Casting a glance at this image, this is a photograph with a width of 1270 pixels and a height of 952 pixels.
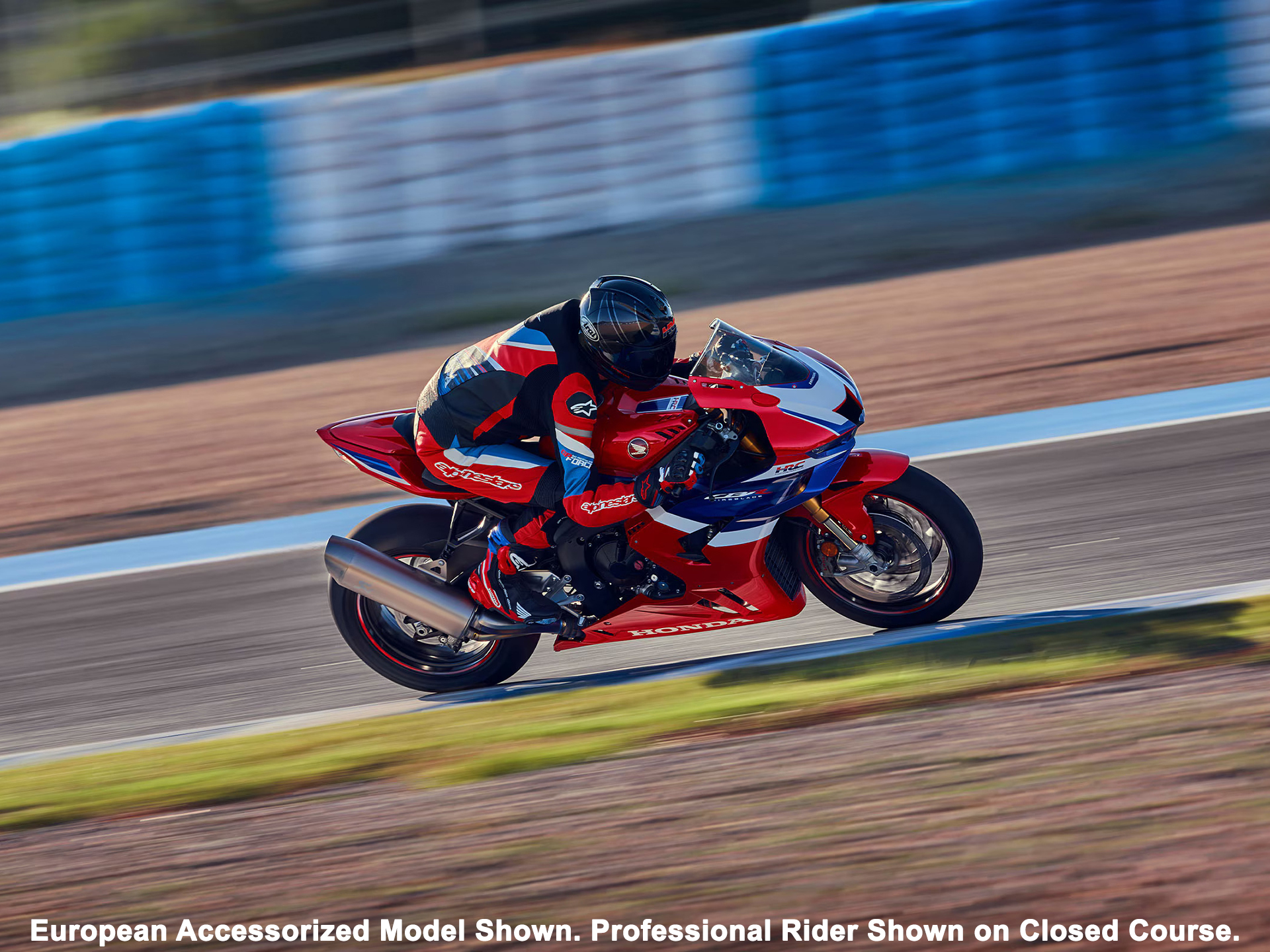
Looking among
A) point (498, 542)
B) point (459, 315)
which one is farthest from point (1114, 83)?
point (498, 542)

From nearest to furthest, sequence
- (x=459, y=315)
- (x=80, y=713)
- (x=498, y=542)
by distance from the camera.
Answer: (x=498, y=542) < (x=80, y=713) < (x=459, y=315)

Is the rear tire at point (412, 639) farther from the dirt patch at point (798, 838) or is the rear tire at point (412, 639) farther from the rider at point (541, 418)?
the dirt patch at point (798, 838)

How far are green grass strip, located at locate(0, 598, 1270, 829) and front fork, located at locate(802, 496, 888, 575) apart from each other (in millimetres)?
353

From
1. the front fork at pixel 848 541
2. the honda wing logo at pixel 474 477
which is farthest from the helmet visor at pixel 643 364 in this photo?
the front fork at pixel 848 541

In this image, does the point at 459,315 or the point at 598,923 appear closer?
the point at 598,923

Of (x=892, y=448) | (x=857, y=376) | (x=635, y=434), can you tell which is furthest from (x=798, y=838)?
(x=857, y=376)

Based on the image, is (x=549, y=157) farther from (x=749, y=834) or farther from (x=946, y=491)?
(x=749, y=834)

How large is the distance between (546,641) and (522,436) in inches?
52.2

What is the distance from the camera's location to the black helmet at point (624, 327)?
529cm

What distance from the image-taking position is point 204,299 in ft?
45.3

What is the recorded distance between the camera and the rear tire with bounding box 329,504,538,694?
5883mm

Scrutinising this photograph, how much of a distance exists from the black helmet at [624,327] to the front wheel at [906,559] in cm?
94

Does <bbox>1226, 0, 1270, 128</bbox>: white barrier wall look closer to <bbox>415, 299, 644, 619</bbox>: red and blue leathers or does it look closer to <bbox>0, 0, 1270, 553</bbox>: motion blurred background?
<bbox>0, 0, 1270, 553</bbox>: motion blurred background

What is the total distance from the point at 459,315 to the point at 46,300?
165 inches
